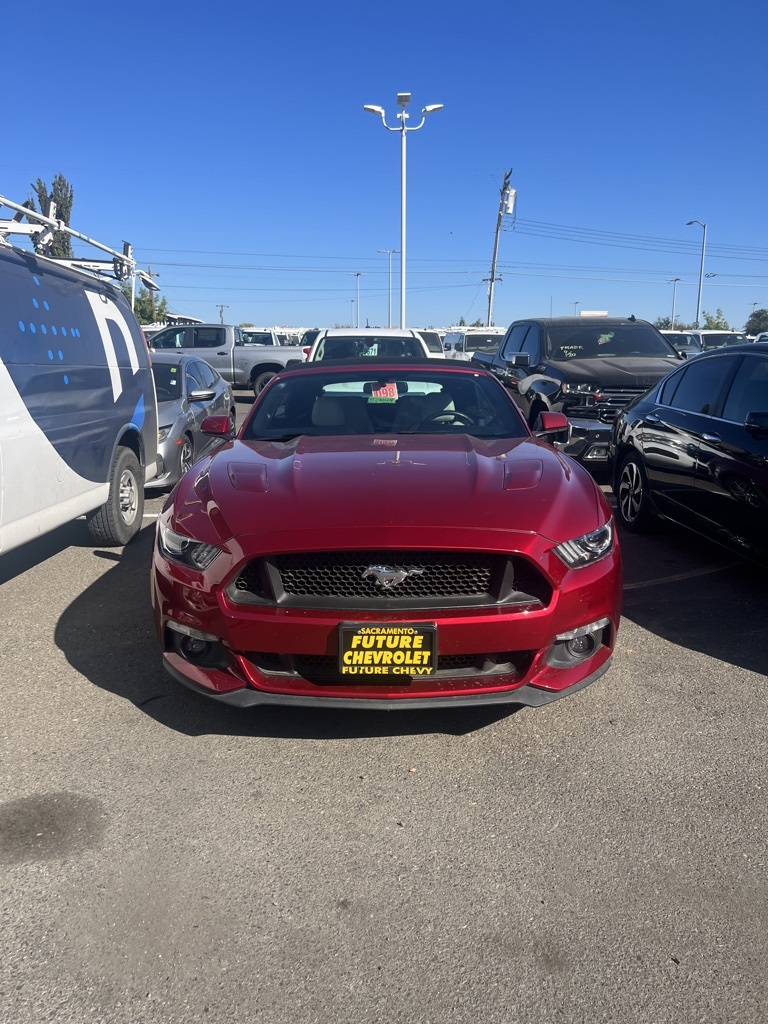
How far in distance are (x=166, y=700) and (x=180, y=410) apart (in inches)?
229

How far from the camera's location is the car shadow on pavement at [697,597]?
177 inches

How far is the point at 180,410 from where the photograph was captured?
29.8 feet

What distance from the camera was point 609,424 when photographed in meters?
9.55

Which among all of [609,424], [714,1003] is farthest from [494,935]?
[609,424]

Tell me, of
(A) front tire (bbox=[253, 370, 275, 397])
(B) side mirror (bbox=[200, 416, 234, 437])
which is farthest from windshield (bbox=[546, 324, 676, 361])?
(A) front tire (bbox=[253, 370, 275, 397])

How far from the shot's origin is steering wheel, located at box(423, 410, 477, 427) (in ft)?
16.0

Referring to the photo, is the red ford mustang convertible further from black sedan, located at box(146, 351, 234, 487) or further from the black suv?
the black suv

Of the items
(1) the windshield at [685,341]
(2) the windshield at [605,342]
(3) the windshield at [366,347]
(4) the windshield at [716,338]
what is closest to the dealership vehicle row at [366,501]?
(3) the windshield at [366,347]

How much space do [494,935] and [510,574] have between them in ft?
4.13

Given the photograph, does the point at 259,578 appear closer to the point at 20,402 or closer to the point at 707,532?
the point at 20,402

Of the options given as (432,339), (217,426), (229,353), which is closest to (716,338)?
(432,339)

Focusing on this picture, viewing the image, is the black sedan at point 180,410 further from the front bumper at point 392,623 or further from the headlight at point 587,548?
the headlight at point 587,548

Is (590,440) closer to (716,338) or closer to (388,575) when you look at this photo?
(388,575)

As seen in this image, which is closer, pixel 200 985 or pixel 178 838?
pixel 200 985
